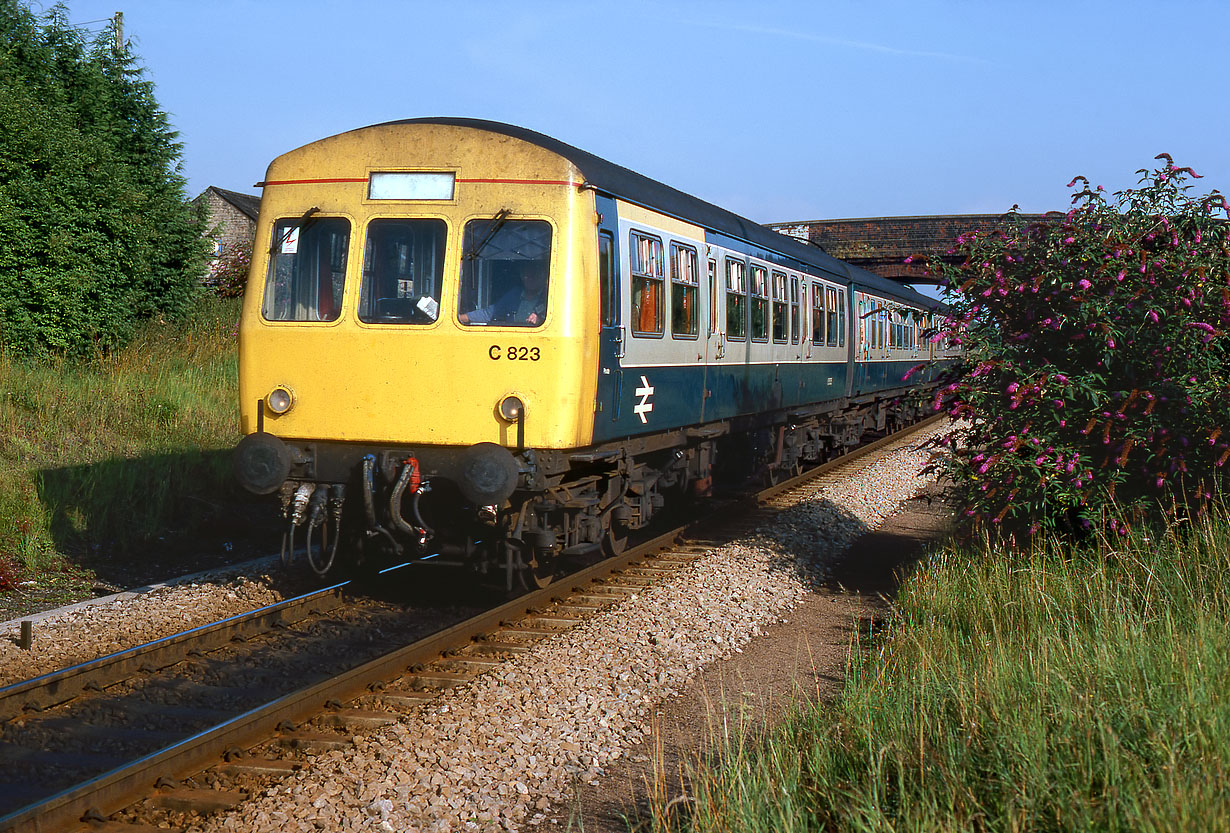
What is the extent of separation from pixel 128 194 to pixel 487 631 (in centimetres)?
Answer: 1379

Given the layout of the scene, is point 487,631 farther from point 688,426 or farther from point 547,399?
point 688,426

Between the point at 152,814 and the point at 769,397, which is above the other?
the point at 769,397

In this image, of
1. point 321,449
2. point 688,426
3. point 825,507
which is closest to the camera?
point 321,449

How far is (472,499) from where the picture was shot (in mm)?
7629

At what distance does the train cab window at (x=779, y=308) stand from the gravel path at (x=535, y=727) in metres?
4.46

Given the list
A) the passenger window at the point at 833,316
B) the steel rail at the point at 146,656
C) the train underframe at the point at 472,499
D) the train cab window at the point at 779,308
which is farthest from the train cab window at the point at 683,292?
the passenger window at the point at 833,316

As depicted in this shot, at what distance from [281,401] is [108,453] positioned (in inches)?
195

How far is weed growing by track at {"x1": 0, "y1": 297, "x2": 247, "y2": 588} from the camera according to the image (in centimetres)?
1028

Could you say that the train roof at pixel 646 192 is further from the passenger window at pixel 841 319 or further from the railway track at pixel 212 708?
the railway track at pixel 212 708

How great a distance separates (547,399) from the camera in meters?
7.83

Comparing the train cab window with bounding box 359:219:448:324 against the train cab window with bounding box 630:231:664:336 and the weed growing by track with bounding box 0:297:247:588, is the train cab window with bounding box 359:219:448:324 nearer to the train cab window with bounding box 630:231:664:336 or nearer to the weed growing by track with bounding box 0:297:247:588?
the train cab window with bounding box 630:231:664:336

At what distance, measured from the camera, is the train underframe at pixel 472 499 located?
788 cm

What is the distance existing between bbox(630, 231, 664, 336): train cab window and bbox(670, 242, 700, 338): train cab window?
0.32 metres

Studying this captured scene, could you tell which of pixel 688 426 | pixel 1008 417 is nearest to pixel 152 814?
pixel 1008 417
